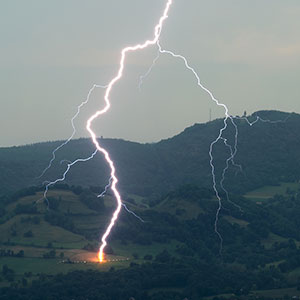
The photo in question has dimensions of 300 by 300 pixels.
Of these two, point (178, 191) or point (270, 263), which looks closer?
point (270, 263)

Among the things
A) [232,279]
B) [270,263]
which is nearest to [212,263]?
[270,263]

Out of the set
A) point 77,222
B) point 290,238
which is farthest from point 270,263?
point 77,222

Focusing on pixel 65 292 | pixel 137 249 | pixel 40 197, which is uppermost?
pixel 40 197

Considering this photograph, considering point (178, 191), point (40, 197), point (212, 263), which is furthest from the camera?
point (178, 191)

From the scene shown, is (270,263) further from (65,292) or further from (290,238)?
(65,292)

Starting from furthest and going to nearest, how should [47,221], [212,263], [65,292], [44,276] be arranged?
[47,221] < [212,263] < [44,276] < [65,292]

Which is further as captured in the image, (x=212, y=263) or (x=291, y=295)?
(x=212, y=263)

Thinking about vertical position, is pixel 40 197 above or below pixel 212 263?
above

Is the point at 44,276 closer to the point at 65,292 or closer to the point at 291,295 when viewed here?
the point at 65,292

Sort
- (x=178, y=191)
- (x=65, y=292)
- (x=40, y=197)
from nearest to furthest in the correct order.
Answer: (x=65, y=292) < (x=40, y=197) < (x=178, y=191)
